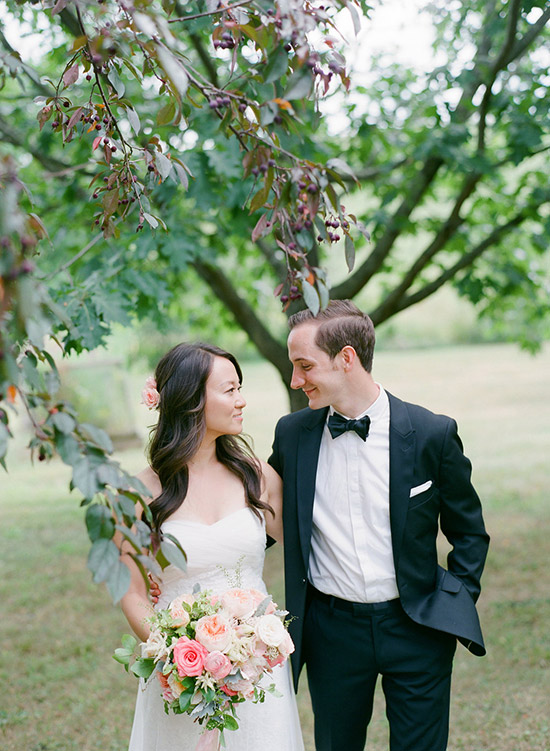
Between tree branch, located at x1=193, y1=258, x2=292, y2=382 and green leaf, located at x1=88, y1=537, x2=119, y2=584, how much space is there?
192 inches

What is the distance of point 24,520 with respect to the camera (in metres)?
10.1

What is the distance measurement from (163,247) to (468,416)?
47.2 ft

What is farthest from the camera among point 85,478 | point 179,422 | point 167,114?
point 179,422

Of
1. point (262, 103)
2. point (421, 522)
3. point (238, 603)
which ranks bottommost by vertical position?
point (238, 603)

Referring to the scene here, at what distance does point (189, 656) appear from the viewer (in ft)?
7.42

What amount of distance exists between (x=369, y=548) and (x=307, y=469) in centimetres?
37

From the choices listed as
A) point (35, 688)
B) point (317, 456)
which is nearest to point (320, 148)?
point (317, 456)

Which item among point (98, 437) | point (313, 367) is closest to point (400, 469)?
point (313, 367)

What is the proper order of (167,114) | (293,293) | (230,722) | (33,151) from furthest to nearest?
(33,151) < (230,722) < (167,114) < (293,293)

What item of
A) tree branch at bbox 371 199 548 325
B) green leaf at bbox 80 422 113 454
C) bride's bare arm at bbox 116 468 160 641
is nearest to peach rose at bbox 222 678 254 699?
bride's bare arm at bbox 116 468 160 641

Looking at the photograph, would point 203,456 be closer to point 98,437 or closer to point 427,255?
point 98,437

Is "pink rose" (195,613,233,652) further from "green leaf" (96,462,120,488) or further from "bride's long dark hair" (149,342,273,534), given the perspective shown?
"green leaf" (96,462,120,488)

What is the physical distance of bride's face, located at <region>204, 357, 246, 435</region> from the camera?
291 centimetres

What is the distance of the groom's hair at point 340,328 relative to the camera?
9.32ft
